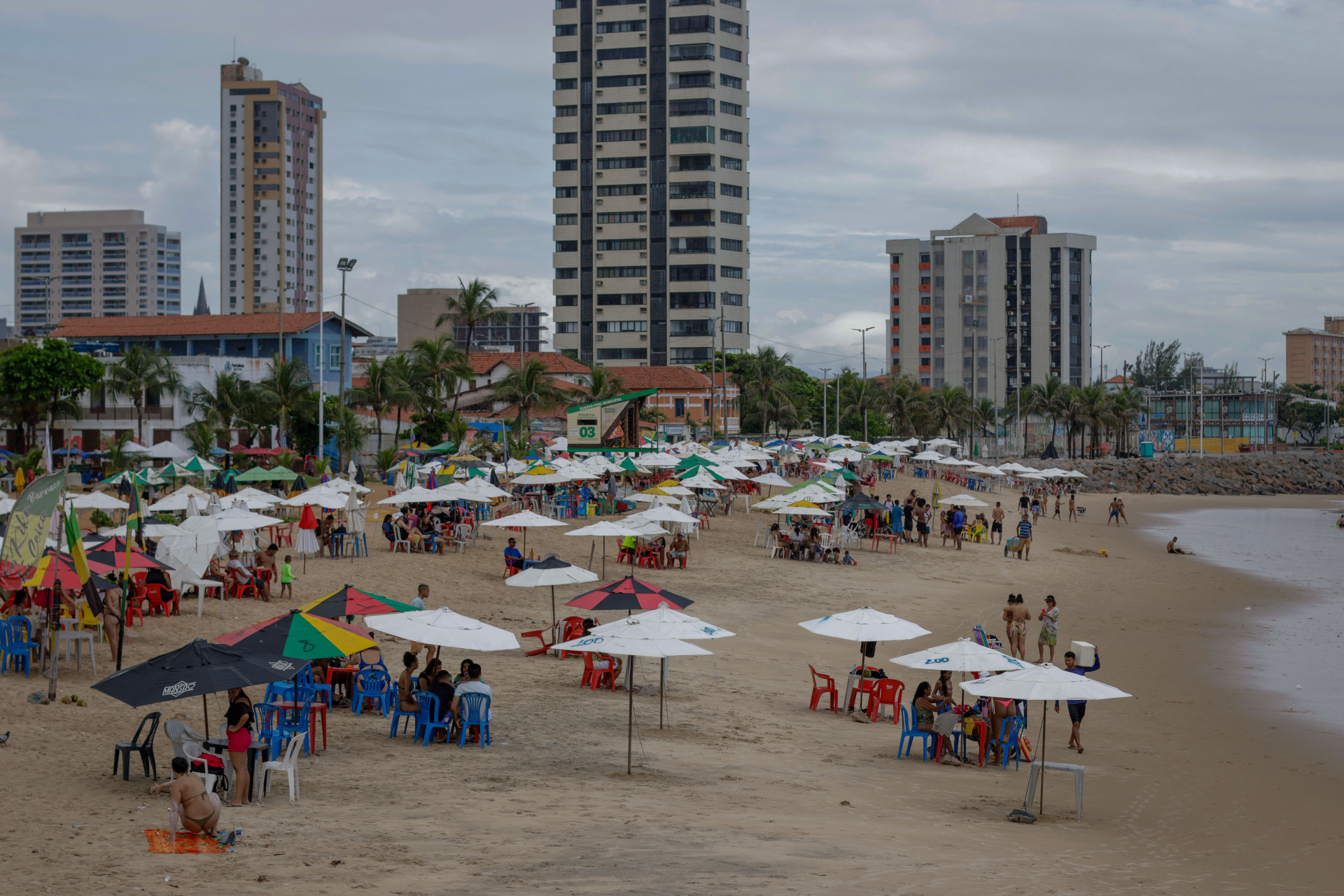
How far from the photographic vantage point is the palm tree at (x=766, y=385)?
257 feet

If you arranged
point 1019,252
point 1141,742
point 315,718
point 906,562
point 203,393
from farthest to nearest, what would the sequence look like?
1. point 1019,252
2. point 203,393
3. point 906,562
4. point 1141,742
5. point 315,718

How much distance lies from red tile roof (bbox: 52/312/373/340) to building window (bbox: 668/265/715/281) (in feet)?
134

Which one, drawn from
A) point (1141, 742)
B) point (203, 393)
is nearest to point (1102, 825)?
point (1141, 742)

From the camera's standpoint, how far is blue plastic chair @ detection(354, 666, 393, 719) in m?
13.0

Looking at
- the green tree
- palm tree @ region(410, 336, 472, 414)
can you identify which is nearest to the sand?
the green tree

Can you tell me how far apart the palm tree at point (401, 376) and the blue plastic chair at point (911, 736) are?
4208 cm

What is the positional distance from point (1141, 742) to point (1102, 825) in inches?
159

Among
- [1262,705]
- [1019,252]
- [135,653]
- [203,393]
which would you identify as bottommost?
[1262,705]

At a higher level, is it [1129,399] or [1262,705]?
[1129,399]

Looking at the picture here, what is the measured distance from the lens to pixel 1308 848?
34.0ft

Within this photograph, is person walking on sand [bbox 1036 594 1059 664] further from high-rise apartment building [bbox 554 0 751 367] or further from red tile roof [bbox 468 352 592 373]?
high-rise apartment building [bbox 554 0 751 367]

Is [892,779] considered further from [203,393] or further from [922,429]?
[922,429]

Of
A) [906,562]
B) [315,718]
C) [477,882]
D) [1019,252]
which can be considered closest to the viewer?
[477,882]

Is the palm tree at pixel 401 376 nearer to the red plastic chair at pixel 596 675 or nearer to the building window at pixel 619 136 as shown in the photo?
the red plastic chair at pixel 596 675
